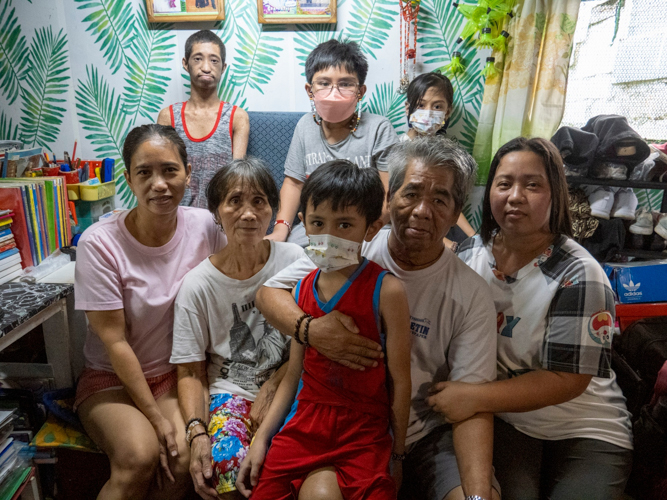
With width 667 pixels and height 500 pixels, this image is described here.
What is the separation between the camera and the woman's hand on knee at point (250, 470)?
1.18 metres

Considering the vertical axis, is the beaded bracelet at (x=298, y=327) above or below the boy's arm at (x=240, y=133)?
below

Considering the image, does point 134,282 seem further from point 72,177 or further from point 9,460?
point 72,177

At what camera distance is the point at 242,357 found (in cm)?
144

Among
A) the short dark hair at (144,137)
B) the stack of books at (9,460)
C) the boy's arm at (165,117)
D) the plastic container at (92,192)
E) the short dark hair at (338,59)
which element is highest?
the short dark hair at (338,59)

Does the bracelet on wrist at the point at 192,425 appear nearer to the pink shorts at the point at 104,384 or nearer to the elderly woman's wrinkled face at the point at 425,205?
the pink shorts at the point at 104,384

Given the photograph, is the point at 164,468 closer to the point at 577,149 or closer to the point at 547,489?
the point at 547,489

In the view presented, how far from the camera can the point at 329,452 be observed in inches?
44.1

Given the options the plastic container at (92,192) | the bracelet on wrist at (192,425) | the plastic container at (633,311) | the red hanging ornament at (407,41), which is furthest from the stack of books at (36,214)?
the plastic container at (633,311)

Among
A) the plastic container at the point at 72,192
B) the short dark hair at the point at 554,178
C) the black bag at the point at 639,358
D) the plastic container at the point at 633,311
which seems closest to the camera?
the short dark hair at the point at 554,178

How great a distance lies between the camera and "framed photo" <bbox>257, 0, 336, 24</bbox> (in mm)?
2664

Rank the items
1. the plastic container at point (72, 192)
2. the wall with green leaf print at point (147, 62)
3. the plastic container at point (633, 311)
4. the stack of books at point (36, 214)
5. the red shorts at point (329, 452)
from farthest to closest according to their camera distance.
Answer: the wall with green leaf print at point (147, 62)
the plastic container at point (72, 192)
the plastic container at point (633, 311)
the stack of books at point (36, 214)
the red shorts at point (329, 452)

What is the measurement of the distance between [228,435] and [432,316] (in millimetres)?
675

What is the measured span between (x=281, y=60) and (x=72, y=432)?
229 cm

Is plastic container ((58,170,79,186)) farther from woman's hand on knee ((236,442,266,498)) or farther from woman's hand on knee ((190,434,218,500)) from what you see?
woman's hand on knee ((236,442,266,498))
